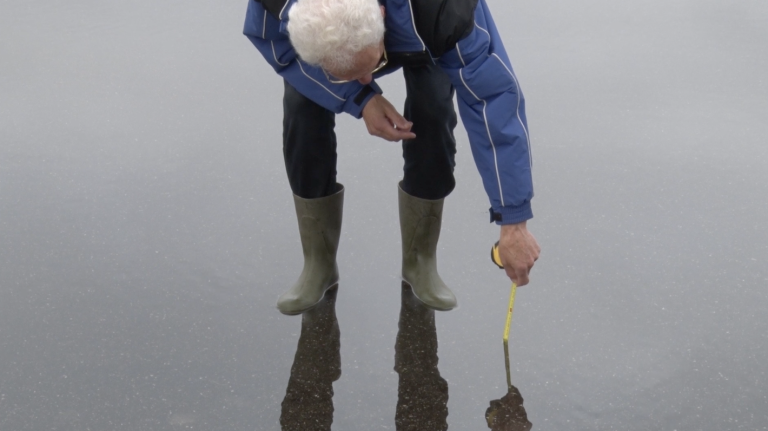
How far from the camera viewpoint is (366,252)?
341 cm

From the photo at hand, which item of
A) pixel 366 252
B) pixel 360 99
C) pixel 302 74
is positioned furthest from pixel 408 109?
pixel 366 252

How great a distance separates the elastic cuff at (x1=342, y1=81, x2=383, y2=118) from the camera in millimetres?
2736

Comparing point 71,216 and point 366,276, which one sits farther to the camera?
point 71,216

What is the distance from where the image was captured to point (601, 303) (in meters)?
3.11

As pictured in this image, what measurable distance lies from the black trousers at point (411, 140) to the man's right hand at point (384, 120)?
103 mm

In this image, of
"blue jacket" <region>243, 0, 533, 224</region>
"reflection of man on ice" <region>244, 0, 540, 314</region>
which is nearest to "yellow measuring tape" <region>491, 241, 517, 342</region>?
"reflection of man on ice" <region>244, 0, 540, 314</region>

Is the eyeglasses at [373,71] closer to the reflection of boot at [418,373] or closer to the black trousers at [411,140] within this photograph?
the black trousers at [411,140]

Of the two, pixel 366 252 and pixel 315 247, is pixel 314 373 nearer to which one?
pixel 315 247

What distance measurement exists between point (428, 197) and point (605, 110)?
1.70 metres

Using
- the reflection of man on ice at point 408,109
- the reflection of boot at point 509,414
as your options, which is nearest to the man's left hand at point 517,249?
the reflection of man on ice at point 408,109

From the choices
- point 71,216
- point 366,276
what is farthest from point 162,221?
point 366,276

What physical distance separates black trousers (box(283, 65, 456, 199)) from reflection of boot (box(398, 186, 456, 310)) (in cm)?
5

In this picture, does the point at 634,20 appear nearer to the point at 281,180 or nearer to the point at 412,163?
the point at 281,180

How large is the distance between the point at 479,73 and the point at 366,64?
0.28 metres
